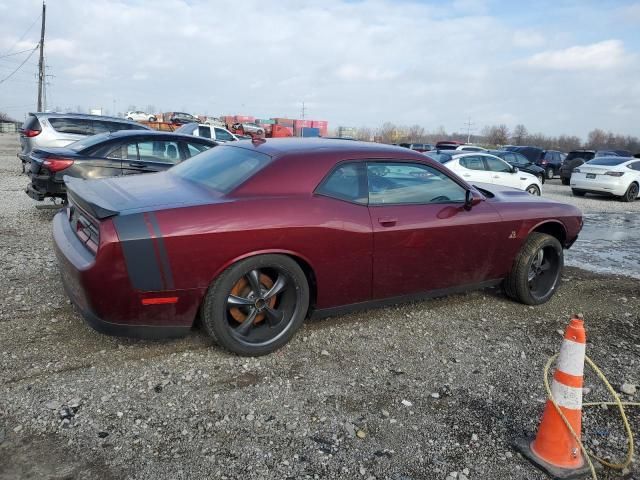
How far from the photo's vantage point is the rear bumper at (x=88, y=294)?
9.50 ft

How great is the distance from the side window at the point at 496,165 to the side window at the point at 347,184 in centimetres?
1004

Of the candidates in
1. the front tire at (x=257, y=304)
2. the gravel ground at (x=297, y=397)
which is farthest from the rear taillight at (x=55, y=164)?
the front tire at (x=257, y=304)

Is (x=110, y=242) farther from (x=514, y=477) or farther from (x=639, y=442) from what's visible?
(x=639, y=442)

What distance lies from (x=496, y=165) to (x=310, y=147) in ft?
34.0

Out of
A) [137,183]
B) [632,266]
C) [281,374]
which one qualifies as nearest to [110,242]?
[137,183]

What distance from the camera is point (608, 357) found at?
3766mm

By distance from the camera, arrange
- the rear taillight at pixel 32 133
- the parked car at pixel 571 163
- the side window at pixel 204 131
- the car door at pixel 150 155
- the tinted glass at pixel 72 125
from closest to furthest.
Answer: the car door at pixel 150 155 < the rear taillight at pixel 32 133 < the tinted glass at pixel 72 125 < the side window at pixel 204 131 < the parked car at pixel 571 163

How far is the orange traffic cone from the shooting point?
246 cm

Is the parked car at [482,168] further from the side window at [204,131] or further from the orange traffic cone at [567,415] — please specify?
the orange traffic cone at [567,415]

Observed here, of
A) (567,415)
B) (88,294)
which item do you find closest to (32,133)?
(88,294)

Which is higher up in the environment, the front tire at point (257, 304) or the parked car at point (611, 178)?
the parked car at point (611, 178)

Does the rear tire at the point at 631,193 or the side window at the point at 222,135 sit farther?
the side window at the point at 222,135

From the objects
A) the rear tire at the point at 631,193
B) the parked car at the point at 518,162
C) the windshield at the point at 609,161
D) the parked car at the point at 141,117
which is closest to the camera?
the rear tire at the point at 631,193

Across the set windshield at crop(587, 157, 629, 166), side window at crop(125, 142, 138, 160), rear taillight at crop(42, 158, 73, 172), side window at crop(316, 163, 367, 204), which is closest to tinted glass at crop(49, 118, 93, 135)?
side window at crop(125, 142, 138, 160)
